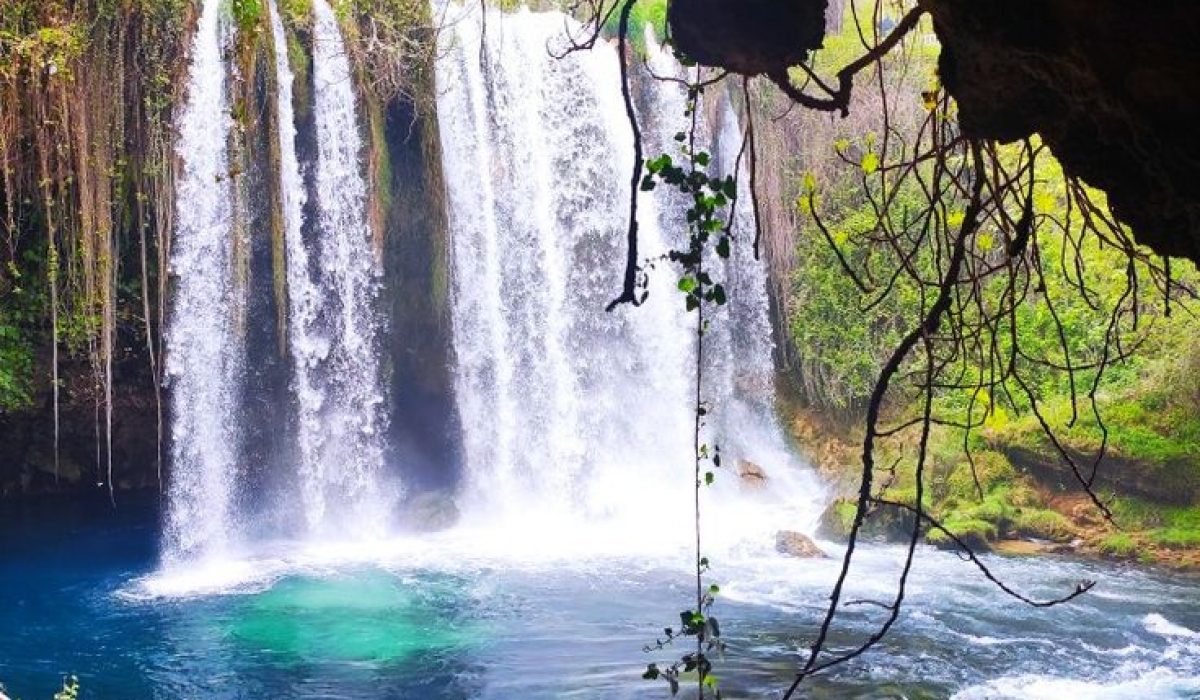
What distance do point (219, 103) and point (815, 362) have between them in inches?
347

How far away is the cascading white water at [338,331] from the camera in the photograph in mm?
12602

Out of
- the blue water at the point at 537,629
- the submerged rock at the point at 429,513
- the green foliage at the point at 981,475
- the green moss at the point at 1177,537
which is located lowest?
the blue water at the point at 537,629

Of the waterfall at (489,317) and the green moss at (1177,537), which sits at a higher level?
the waterfall at (489,317)

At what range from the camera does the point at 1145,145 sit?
1.43m

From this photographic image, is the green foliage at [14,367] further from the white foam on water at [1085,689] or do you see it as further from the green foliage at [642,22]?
the white foam on water at [1085,689]

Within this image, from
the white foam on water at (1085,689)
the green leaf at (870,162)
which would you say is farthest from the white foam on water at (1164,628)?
the green leaf at (870,162)

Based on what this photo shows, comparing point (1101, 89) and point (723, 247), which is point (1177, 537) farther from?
point (1101, 89)

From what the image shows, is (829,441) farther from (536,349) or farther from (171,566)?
(171,566)

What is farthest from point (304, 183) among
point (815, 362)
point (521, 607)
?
point (815, 362)

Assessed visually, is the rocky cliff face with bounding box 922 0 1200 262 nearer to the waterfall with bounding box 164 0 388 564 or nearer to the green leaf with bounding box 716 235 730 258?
the green leaf with bounding box 716 235 730 258

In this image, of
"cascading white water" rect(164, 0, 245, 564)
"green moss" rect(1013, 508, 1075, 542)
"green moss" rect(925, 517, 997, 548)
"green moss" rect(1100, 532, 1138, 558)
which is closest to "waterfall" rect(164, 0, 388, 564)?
"cascading white water" rect(164, 0, 245, 564)

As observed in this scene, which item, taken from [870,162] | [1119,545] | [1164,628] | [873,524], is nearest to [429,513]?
[873,524]

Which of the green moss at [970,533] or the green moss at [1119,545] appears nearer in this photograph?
the green moss at [1119,545]

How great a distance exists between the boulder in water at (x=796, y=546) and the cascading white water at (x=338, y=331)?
4.84 m
